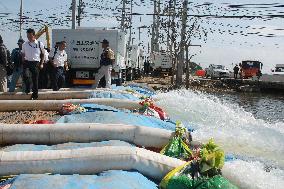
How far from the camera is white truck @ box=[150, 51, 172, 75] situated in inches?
1833

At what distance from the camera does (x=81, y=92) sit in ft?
41.5

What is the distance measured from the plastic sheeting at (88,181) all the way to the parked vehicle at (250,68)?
1720 inches

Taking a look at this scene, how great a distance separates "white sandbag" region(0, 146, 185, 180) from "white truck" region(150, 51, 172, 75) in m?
41.0

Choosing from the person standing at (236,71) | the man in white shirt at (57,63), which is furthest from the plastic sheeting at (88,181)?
the person standing at (236,71)

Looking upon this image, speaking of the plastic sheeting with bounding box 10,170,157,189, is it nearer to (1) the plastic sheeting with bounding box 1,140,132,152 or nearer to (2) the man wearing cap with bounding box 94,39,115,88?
(1) the plastic sheeting with bounding box 1,140,132,152

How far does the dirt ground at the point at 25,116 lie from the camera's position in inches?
353

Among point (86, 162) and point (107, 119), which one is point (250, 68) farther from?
point (86, 162)

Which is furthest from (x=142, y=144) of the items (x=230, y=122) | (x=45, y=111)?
(x=230, y=122)

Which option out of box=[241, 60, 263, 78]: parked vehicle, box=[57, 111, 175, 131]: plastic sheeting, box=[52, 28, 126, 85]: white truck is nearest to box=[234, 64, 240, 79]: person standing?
box=[241, 60, 263, 78]: parked vehicle

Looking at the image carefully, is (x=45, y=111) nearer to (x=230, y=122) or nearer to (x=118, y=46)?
(x=230, y=122)

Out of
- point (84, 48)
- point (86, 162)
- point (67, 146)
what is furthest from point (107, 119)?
point (84, 48)

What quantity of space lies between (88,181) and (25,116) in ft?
16.5

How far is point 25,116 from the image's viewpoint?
9625 mm

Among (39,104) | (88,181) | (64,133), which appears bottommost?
(88,181)
